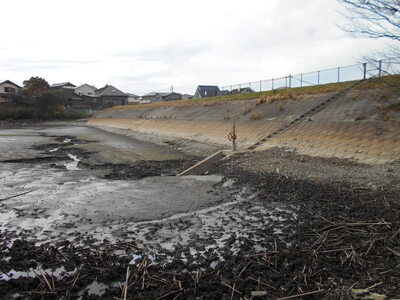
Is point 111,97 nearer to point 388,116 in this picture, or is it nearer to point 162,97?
point 162,97

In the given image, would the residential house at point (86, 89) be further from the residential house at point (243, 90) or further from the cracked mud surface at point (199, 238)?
the cracked mud surface at point (199, 238)

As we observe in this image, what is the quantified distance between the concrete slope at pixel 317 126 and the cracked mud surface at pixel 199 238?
2152 millimetres

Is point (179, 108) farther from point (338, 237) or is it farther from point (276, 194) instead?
point (338, 237)

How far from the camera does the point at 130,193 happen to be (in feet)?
38.1

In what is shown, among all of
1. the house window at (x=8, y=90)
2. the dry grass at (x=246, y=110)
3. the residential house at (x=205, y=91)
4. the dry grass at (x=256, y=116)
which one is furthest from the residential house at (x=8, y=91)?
the dry grass at (x=256, y=116)

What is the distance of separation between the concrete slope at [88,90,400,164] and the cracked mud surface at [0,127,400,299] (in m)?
2.15

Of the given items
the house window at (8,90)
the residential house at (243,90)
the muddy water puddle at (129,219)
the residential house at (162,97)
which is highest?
the house window at (8,90)

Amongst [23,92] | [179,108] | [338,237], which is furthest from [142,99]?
[338,237]

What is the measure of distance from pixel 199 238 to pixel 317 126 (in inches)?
496

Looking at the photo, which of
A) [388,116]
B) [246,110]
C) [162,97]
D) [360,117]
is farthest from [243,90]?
[162,97]

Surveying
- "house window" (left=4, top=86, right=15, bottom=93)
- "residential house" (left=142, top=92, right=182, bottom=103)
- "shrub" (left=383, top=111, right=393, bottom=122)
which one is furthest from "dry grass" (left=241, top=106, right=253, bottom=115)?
"residential house" (left=142, top=92, right=182, bottom=103)

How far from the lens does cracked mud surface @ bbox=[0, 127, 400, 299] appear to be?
5262mm

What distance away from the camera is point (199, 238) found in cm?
745

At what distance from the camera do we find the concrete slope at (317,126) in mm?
14023
